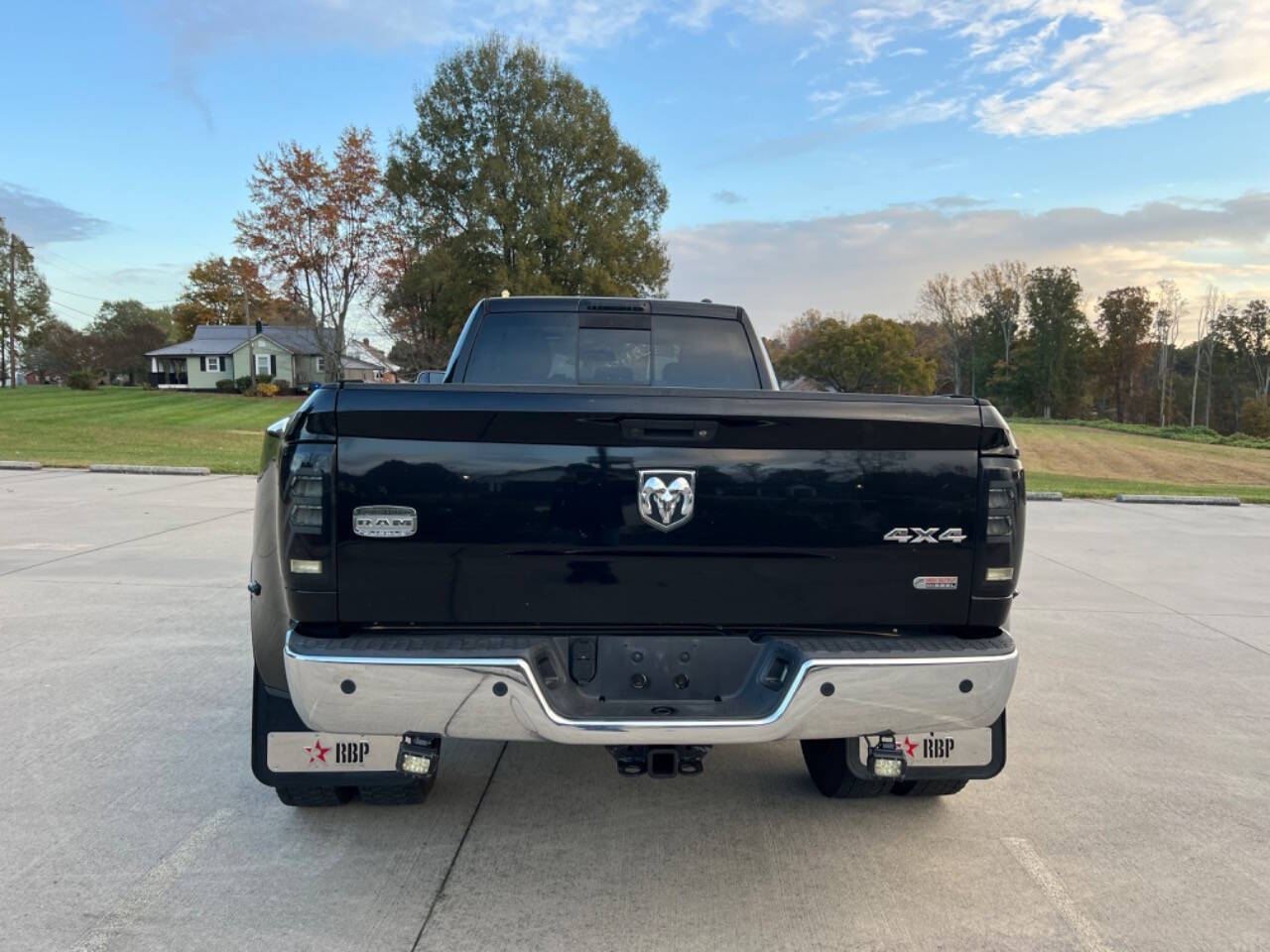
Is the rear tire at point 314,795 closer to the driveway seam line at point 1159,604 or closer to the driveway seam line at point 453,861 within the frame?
the driveway seam line at point 453,861

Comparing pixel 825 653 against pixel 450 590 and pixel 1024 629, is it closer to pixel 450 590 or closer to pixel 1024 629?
pixel 450 590

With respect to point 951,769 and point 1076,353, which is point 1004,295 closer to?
point 1076,353

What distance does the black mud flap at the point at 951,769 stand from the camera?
3.05 metres

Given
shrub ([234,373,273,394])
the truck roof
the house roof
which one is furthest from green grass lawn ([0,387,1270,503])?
the house roof

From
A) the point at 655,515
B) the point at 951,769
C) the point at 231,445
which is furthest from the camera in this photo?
the point at 231,445

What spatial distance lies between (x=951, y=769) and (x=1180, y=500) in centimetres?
1465

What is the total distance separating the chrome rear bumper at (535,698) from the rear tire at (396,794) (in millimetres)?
936

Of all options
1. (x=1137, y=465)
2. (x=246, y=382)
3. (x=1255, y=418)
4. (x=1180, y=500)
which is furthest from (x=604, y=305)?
(x=1255, y=418)

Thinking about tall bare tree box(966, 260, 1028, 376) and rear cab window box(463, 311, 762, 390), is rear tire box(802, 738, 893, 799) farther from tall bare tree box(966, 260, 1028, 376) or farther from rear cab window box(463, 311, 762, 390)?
tall bare tree box(966, 260, 1028, 376)

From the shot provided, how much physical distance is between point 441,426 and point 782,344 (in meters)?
74.4

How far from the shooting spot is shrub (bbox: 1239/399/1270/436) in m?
57.0

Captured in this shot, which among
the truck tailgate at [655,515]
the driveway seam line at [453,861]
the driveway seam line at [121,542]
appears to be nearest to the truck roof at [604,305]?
the truck tailgate at [655,515]

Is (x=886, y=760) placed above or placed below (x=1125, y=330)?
below

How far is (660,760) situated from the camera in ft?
9.06
